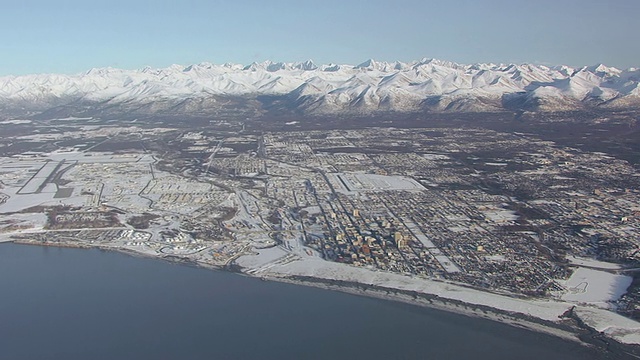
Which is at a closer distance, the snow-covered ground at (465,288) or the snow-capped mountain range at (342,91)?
the snow-covered ground at (465,288)

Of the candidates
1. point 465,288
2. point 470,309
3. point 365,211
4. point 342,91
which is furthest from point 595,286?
point 342,91

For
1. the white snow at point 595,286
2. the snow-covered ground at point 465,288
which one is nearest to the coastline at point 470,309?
the snow-covered ground at point 465,288

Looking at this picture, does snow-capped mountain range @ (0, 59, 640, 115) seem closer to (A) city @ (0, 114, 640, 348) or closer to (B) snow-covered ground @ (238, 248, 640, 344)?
(A) city @ (0, 114, 640, 348)

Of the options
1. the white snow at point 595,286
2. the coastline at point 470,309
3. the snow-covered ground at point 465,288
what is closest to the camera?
the coastline at point 470,309

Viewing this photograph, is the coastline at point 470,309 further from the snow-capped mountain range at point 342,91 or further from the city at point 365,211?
the snow-capped mountain range at point 342,91

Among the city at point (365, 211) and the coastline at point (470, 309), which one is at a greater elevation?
the city at point (365, 211)

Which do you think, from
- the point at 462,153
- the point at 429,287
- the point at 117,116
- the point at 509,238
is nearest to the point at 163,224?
the point at 429,287

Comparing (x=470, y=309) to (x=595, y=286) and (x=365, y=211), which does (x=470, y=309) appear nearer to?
(x=595, y=286)
